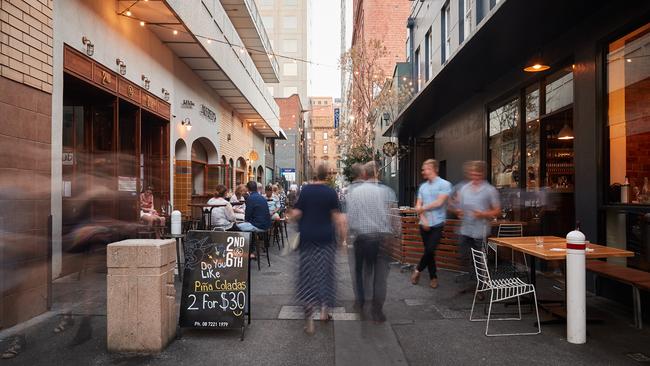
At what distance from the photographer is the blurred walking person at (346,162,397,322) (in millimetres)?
5719

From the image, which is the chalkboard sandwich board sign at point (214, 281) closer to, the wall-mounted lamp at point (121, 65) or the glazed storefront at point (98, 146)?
the glazed storefront at point (98, 146)

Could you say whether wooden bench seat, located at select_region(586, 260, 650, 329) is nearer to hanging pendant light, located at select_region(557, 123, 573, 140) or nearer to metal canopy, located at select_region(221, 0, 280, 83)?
hanging pendant light, located at select_region(557, 123, 573, 140)

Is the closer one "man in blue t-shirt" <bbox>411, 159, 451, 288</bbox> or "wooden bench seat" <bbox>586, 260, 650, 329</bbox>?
"wooden bench seat" <bbox>586, 260, 650, 329</bbox>

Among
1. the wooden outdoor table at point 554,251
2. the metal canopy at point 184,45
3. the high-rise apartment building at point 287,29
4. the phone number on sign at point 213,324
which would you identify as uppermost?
the high-rise apartment building at point 287,29

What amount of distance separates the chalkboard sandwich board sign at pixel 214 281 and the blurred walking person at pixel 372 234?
1382 millimetres

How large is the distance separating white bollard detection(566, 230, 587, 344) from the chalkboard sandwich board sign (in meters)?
3.40

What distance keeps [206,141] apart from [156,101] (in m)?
5.56

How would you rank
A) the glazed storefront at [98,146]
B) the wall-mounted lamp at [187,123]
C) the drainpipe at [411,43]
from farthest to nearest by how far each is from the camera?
1. the drainpipe at [411,43]
2. the wall-mounted lamp at [187,123]
3. the glazed storefront at [98,146]

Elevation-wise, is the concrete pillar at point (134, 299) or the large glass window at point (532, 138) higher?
the large glass window at point (532, 138)

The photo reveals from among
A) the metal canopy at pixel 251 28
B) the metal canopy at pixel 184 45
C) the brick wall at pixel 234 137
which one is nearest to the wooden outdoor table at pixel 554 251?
the metal canopy at pixel 184 45

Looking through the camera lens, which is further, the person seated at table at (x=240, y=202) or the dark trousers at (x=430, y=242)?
the person seated at table at (x=240, y=202)

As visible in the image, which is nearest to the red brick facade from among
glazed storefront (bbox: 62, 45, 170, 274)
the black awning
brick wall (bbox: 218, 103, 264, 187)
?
brick wall (bbox: 218, 103, 264, 187)

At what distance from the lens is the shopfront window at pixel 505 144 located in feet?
34.2

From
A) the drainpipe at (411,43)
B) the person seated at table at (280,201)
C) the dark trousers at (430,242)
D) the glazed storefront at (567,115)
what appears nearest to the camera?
the glazed storefront at (567,115)
